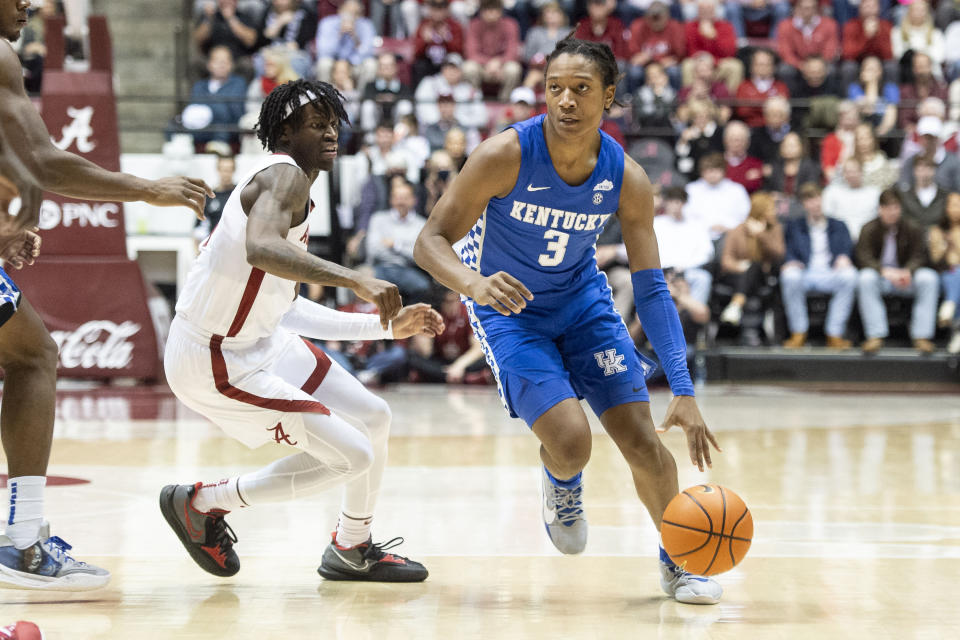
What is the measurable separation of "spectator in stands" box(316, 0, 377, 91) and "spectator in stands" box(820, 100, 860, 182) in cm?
510

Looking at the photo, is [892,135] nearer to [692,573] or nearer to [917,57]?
[917,57]

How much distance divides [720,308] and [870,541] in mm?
6492

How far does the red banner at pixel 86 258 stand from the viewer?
1025 cm

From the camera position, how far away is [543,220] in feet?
14.4

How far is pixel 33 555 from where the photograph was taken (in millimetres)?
4125

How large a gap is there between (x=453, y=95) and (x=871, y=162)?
449cm

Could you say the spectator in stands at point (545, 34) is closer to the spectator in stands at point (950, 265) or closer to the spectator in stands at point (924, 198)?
the spectator in stands at point (924, 198)

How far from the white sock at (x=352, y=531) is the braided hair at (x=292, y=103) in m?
1.44

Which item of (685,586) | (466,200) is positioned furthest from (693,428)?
(466,200)

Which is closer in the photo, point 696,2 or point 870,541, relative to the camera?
point 870,541

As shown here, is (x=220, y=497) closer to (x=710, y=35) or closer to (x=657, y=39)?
(x=657, y=39)

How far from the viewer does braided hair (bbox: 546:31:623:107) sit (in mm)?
4266

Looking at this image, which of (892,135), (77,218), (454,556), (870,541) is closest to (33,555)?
(454,556)

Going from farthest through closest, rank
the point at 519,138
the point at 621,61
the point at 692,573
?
the point at 621,61 → the point at 519,138 → the point at 692,573
